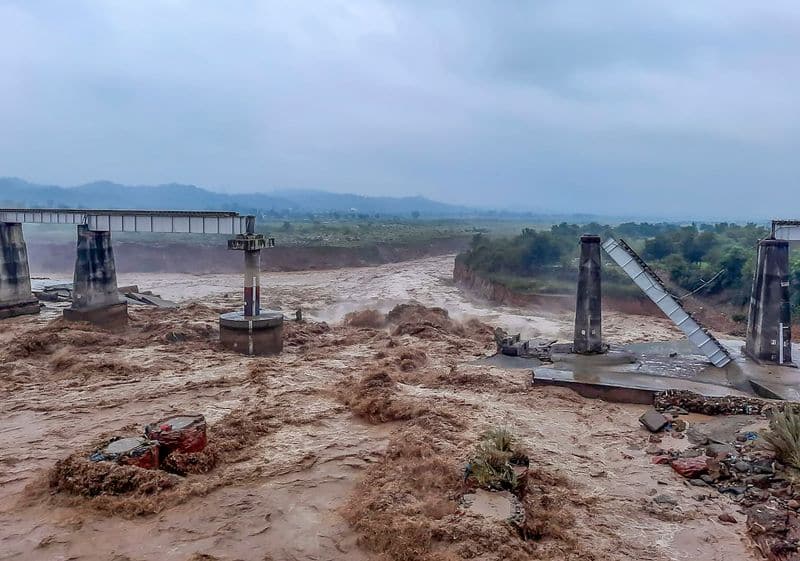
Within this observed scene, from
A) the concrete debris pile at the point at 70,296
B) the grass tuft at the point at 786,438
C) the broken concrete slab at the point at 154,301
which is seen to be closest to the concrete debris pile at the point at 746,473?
the grass tuft at the point at 786,438

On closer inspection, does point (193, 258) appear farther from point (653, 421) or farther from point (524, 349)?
point (653, 421)

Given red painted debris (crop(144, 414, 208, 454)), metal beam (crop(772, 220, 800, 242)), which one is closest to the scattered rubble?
red painted debris (crop(144, 414, 208, 454))

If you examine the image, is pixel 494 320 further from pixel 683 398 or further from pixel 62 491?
pixel 62 491

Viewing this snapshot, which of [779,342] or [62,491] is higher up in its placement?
[779,342]

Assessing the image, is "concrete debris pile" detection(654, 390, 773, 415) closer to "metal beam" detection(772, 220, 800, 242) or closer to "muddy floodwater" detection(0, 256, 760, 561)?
"muddy floodwater" detection(0, 256, 760, 561)

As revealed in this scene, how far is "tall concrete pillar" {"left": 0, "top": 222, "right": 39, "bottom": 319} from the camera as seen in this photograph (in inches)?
1143

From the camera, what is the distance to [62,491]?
1038 cm

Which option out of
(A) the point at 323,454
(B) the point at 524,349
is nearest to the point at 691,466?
(A) the point at 323,454

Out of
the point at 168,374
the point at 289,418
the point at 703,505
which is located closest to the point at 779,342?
the point at 703,505

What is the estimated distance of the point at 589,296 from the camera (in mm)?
20031

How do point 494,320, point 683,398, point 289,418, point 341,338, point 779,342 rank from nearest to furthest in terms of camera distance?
point 289,418, point 683,398, point 779,342, point 341,338, point 494,320

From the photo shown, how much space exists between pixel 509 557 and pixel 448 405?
25.5 ft

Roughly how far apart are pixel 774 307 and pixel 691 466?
943cm

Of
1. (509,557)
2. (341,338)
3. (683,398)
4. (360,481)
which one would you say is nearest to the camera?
(509,557)
